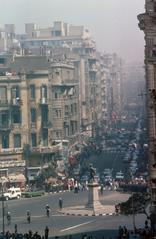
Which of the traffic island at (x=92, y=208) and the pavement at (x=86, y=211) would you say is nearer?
the pavement at (x=86, y=211)

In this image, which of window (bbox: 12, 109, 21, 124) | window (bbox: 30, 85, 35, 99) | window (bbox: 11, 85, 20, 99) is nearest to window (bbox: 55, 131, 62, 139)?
window (bbox: 30, 85, 35, 99)

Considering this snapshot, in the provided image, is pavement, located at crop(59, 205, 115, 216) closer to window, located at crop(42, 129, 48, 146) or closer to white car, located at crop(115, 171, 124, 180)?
white car, located at crop(115, 171, 124, 180)

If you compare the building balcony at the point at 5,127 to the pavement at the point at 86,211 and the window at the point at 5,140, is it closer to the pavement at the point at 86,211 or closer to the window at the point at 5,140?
the window at the point at 5,140

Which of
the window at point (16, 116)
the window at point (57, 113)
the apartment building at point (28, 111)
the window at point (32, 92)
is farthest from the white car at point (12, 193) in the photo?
the window at point (57, 113)

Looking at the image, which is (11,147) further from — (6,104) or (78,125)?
(78,125)

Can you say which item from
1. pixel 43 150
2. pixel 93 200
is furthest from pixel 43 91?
pixel 93 200
